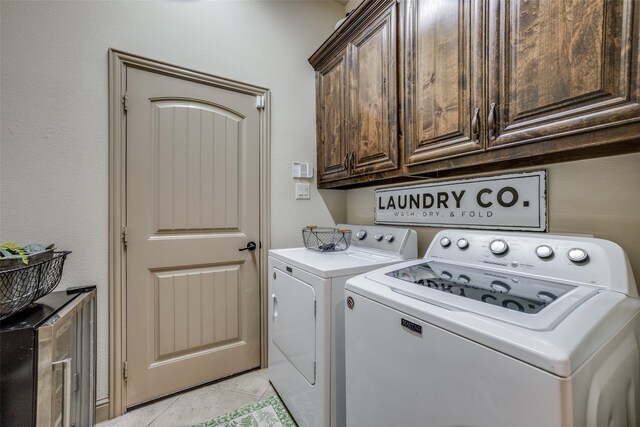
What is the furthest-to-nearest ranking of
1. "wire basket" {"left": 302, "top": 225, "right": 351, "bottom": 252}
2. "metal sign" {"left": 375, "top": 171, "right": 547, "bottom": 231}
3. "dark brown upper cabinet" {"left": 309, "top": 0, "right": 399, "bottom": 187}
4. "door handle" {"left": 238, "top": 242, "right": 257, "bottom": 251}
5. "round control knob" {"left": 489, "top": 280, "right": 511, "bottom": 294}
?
"door handle" {"left": 238, "top": 242, "right": 257, "bottom": 251} < "wire basket" {"left": 302, "top": 225, "right": 351, "bottom": 252} < "dark brown upper cabinet" {"left": 309, "top": 0, "right": 399, "bottom": 187} < "metal sign" {"left": 375, "top": 171, "right": 547, "bottom": 231} < "round control knob" {"left": 489, "top": 280, "right": 511, "bottom": 294}

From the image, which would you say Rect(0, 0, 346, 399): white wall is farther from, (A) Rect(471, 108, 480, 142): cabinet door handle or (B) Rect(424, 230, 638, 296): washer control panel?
(B) Rect(424, 230, 638, 296): washer control panel

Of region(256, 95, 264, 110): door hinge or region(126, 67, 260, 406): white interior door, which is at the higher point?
region(256, 95, 264, 110): door hinge

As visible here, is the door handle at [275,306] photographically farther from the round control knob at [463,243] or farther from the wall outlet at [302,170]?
the round control knob at [463,243]

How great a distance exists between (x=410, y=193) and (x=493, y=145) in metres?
0.72

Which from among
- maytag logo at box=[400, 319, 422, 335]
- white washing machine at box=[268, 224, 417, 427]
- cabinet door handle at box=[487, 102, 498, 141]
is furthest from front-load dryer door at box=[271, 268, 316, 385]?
cabinet door handle at box=[487, 102, 498, 141]

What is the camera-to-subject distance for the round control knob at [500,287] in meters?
0.89

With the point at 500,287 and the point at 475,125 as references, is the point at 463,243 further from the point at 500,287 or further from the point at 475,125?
the point at 475,125

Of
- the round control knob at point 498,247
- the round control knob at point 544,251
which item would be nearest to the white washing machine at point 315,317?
the round control knob at point 498,247

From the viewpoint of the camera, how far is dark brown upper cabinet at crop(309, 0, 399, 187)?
1.47 m

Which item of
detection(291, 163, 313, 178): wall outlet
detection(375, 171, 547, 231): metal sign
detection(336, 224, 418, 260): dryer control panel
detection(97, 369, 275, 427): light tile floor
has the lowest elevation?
detection(97, 369, 275, 427): light tile floor

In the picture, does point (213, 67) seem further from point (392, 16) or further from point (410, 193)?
point (410, 193)

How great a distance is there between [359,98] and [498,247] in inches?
45.6

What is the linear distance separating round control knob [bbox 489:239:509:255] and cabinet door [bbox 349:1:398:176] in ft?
1.95

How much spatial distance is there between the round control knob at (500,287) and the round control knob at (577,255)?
0.23 m
